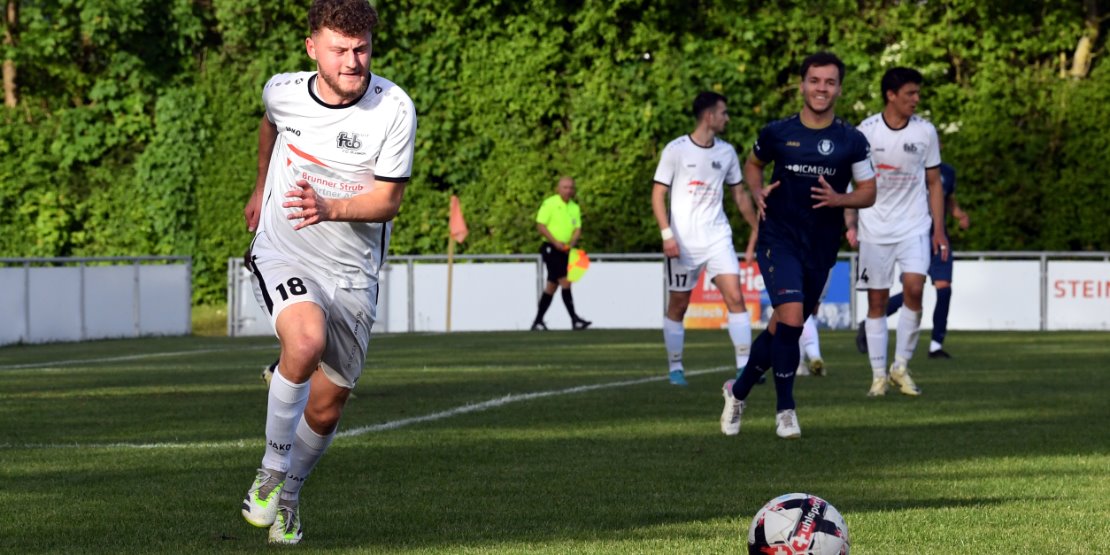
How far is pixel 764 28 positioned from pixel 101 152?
11.7 m

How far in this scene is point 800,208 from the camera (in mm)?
10062

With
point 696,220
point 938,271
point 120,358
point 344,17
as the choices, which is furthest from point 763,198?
point 120,358

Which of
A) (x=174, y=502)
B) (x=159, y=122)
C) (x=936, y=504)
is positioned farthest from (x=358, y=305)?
(x=159, y=122)

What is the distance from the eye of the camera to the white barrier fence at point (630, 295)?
25688 mm

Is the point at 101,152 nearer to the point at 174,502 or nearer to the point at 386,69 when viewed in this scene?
the point at 386,69

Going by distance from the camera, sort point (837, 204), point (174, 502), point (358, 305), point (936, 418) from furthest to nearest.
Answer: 1. point (936, 418)
2. point (837, 204)
3. point (174, 502)
4. point (358, 305)

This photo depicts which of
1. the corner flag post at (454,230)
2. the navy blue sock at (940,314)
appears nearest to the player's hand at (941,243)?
the navy blue sock at (940,314)

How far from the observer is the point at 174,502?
7.03 meters

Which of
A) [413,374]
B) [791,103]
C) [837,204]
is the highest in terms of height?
[791,103]

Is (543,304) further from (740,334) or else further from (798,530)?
(798,530)

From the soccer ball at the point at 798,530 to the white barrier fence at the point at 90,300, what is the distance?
60.0ft

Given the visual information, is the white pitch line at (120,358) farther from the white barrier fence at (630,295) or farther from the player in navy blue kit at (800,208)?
the player in navy blue kit at (800,208)

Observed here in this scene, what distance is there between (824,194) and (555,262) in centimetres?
1621

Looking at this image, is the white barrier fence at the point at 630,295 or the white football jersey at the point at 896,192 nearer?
the white football jersey at the point at 896,192
